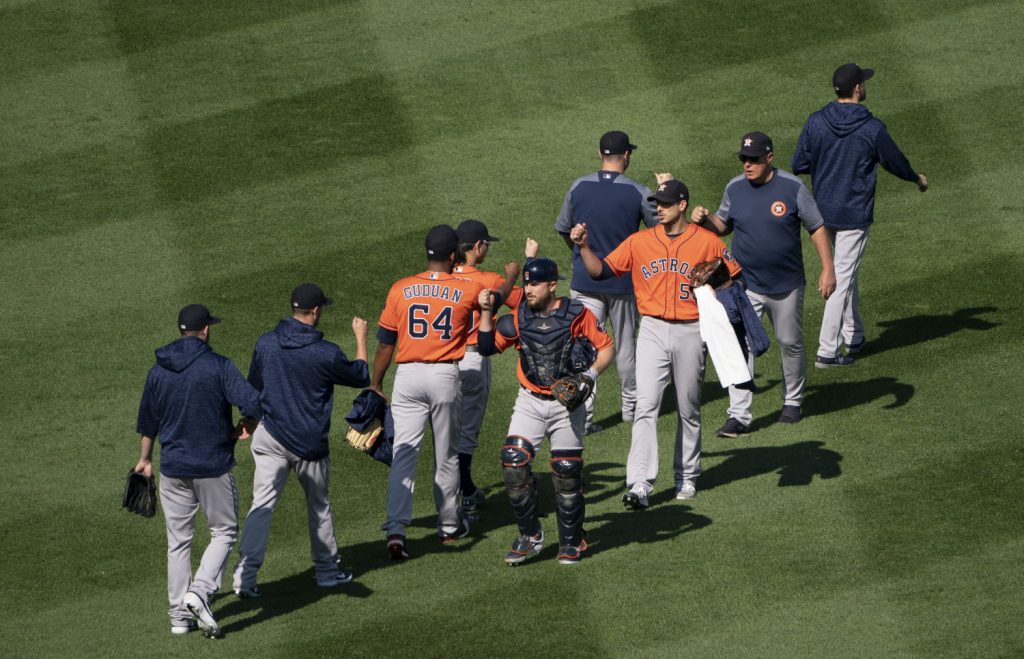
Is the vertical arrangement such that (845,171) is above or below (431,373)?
above

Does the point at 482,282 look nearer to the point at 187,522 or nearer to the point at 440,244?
the point at 440,244

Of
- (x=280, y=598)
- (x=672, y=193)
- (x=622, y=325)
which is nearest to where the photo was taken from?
(x=280, y=598)

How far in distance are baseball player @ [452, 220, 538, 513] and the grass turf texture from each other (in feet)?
1.26

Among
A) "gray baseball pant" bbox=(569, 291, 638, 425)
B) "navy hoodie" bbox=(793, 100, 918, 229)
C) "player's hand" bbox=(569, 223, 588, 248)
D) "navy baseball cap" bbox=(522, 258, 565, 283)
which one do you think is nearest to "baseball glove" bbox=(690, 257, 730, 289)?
"player's hand" bbox=(569, 223, 588, 248)

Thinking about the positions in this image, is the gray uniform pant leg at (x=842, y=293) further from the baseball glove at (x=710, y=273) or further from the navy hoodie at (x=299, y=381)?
the navy hoodie at (x=299, y=381)

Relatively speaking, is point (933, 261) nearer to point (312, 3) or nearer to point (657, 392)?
point (657, 392)

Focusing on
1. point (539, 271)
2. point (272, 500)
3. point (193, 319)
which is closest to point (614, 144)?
point (539, 271)

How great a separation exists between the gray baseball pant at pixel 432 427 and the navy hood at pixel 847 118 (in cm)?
425

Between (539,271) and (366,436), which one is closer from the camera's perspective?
(539,271)

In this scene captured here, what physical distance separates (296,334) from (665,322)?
102 inches

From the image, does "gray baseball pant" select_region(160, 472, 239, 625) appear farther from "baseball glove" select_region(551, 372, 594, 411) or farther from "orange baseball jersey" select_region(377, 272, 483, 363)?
"baseball glove" select_region(551, 372, 594, 411)

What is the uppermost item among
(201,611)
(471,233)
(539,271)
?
(471,233)

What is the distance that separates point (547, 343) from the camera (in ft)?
31.8

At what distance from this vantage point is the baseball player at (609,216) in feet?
38.7
